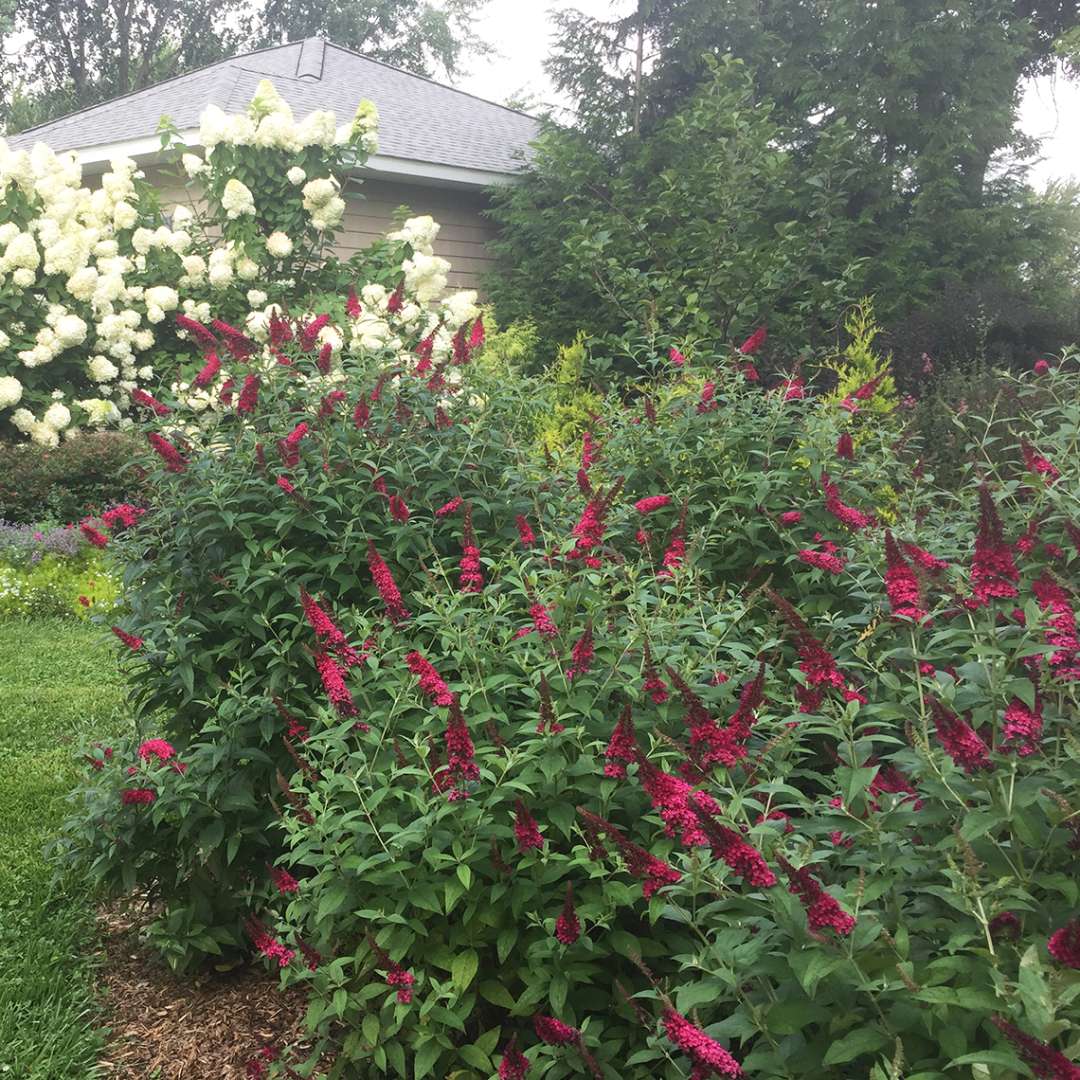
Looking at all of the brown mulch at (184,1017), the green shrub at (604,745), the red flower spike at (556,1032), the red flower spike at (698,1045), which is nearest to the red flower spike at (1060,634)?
the green shrub at (604,745)

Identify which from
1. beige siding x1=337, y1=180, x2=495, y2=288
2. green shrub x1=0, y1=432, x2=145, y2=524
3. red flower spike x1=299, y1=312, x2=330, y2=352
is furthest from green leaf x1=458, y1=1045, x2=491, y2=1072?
beige siding x1=337, y1=180, x2=495, y2=288

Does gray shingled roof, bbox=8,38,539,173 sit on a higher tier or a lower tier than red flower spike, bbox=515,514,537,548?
higher

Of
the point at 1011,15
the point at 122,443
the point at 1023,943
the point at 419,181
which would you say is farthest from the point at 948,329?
the point at 1023,943

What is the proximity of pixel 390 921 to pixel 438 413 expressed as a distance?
1.73 m

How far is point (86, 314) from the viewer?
9977 millimetres

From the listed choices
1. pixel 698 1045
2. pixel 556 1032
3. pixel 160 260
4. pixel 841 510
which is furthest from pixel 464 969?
pixel 160 260

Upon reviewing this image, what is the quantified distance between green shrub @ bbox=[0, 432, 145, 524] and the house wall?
412 centimetres

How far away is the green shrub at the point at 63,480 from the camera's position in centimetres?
883

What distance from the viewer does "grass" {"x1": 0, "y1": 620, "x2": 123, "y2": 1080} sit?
113 inches

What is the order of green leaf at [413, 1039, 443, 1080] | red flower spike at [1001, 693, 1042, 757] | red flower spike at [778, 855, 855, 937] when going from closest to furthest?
red flower spike at [778, 855, 855, 937]
red flower spike at [1001, 693, 1042, 757]
green leaf at [413, 1039, 443, 1080]

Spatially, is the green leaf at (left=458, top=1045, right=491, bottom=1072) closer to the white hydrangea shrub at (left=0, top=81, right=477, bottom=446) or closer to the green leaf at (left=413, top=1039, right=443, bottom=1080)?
the green leaf at (left=413, top=1039, right=443, bottom=1080)

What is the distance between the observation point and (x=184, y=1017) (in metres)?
3.08

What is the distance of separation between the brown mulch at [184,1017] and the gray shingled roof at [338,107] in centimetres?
1037

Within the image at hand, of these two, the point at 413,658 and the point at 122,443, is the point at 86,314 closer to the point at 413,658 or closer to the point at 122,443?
the point at 122,443
